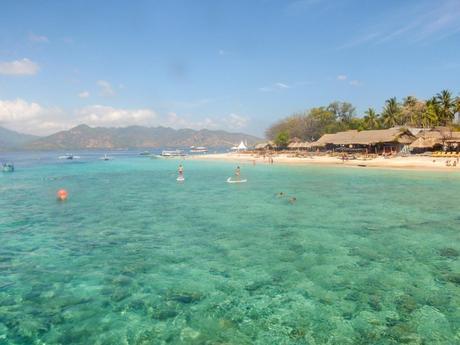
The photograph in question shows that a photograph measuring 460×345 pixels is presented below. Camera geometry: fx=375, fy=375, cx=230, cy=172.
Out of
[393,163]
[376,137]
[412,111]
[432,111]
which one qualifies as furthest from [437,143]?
[412,111]

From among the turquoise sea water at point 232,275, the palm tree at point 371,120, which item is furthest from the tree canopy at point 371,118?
the turquoise sea water at point 232,275

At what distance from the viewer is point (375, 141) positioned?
5788 centimetres

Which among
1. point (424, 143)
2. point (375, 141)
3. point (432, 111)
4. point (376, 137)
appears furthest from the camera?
point (432, 111)

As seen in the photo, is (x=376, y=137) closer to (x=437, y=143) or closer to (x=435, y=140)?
(x=435, y=140)

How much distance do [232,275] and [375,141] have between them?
53115mm

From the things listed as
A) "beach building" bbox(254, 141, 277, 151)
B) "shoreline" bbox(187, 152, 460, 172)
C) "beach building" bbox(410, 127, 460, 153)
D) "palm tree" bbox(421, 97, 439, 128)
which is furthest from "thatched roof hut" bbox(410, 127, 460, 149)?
"beach building" bbox(254, 141, 277, 151)

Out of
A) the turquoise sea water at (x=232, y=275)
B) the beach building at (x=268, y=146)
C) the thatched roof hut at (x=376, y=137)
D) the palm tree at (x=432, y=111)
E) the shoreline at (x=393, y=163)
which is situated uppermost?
the palm tree at (x=432, y=111)

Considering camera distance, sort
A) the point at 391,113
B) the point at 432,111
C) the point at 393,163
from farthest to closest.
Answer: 1. the point at 391,113
2. the point at 432,111
3. the point at 393,163

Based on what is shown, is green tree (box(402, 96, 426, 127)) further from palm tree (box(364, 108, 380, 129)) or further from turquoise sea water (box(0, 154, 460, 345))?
turquoise sea water (box(0, 154, 460, 345))

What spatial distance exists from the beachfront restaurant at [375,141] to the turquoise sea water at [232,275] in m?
39.1

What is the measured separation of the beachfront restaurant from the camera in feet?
186

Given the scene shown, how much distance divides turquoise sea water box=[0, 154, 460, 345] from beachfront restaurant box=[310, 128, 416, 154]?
3910cm

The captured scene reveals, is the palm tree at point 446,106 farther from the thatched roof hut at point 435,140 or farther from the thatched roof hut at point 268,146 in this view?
the thatched roof hut at point 268,146

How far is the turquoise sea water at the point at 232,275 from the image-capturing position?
733 cm
